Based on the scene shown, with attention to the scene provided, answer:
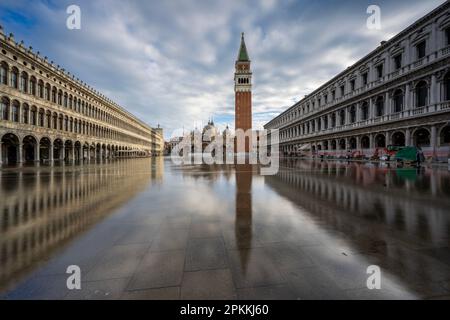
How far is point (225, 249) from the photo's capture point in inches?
146

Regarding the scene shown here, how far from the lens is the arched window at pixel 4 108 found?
83.4 ft

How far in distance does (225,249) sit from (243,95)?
265ft

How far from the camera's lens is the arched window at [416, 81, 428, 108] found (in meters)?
24.7

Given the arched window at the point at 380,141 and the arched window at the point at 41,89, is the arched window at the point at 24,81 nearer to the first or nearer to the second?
the arched window at the point at 41,89

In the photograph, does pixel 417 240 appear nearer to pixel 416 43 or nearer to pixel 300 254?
pixel 300 254

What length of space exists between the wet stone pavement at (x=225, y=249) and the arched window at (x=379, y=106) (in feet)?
100

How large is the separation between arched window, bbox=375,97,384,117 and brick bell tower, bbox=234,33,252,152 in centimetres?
4928

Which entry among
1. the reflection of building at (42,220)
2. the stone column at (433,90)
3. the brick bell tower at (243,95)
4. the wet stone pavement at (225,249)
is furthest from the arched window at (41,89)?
the brick bell tower at (243,95)

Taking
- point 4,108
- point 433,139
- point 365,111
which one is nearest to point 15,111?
point 4,108
